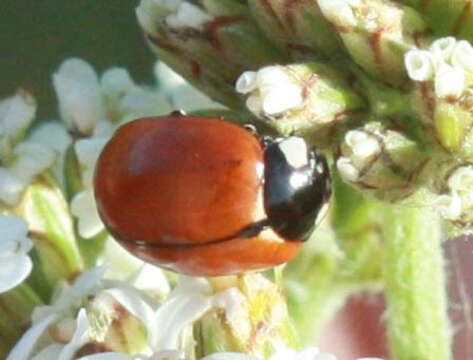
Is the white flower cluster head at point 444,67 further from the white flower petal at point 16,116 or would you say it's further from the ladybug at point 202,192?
the white flower petal at point 16,116

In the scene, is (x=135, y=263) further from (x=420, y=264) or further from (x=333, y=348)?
(x=333, y=348)

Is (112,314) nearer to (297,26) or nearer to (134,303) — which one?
(134,303)

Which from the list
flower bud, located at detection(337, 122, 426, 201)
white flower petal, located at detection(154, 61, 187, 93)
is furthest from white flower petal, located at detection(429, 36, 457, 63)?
white flower petal, located at detection(154, 61, 187, 93)

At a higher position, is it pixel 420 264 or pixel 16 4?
pixel 420 264

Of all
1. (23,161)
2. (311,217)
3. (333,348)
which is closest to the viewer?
(311,217)

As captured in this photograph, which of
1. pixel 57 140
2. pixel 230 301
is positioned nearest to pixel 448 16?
pixel 230 301

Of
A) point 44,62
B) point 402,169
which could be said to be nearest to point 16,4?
point 44,62

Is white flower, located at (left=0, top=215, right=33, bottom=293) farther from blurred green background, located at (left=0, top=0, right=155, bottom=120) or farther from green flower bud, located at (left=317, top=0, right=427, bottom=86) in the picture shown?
blurred green background, located at (left=0, top=0, right=155, bottom=120)
